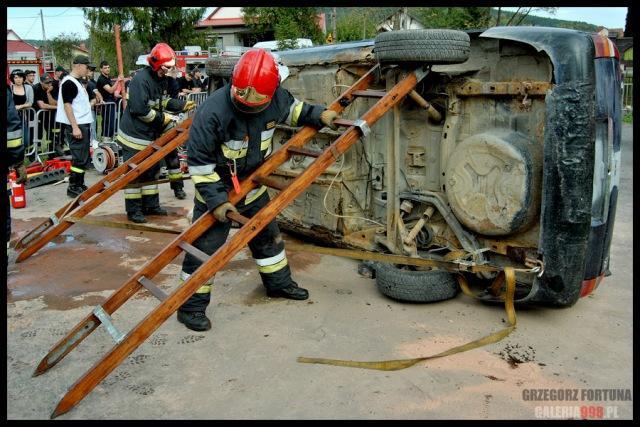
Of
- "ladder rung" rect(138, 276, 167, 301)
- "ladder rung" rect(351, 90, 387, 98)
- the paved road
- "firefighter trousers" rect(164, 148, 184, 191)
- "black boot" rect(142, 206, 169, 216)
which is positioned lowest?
the paved road

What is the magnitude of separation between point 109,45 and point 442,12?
62.1 ft

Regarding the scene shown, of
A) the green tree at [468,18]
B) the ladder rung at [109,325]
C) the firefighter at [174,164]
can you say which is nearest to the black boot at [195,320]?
the ladder rung at [109,325]

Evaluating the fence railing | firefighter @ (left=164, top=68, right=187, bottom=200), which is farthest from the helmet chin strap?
the fence railing

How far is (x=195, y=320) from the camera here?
12.5 feet

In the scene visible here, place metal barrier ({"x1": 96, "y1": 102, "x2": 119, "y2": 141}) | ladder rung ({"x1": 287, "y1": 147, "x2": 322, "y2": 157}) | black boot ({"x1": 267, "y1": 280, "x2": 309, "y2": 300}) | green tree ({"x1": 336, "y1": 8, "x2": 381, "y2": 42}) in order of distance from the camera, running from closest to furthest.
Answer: ladder rung ({"x1": 287, "y1": 147, "x2": 322, "y2": 157})
black boot ({"x1": 267, "y1": 280, "x2": 309, "y2": 300})
metal barrier ({"x1": 96, "y1": 102, "x2": 119, "y2": 141})
green tree ({"x1": 336, "y1": 8, "x2": 381, "y2": 42})

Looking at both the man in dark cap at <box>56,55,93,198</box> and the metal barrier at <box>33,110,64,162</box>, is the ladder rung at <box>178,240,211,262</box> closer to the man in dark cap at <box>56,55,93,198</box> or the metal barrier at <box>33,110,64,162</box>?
the man in dark cap at <box>56,55,93,198</box>

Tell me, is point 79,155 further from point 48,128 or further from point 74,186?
point 48,128

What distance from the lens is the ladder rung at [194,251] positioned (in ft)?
11.0

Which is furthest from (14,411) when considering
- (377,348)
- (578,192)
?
(578,192)

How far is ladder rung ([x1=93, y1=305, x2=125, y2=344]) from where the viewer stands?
3000 mm

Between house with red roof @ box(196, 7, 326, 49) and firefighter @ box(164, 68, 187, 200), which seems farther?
house with red roof @ box(196, 7, 326, 49)

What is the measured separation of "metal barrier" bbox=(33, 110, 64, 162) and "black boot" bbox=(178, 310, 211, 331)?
6.61 m

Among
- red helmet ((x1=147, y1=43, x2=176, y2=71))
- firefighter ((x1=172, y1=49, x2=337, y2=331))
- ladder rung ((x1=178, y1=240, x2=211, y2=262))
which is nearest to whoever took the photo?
ladder rung ((x1=178, y1=240, x2=211, y2=262))

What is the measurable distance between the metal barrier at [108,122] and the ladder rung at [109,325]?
27.1 ft
